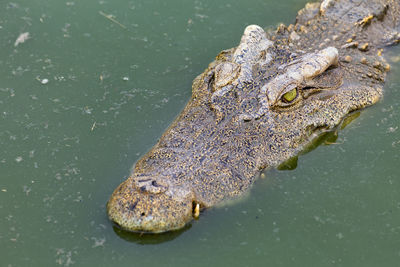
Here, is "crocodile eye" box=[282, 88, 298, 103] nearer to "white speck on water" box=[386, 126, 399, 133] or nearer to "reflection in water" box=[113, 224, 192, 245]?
"white speck on water" box=[386, 126, 399, 133]

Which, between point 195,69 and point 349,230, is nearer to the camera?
point 349,230

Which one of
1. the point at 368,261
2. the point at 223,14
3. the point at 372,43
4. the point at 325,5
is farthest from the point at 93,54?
the point at 368,261

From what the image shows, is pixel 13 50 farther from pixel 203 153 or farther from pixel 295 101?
pixel 295 101

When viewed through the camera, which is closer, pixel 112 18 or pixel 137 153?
pixel 137 153

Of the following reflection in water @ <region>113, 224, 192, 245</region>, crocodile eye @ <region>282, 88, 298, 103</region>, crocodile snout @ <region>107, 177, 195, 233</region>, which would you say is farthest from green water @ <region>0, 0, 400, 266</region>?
crocodile eye @ <region>282, 88, 298, 103</region>

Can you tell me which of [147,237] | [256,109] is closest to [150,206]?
[147,237]

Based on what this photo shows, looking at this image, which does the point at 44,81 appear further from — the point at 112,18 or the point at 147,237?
the point at 147,237
